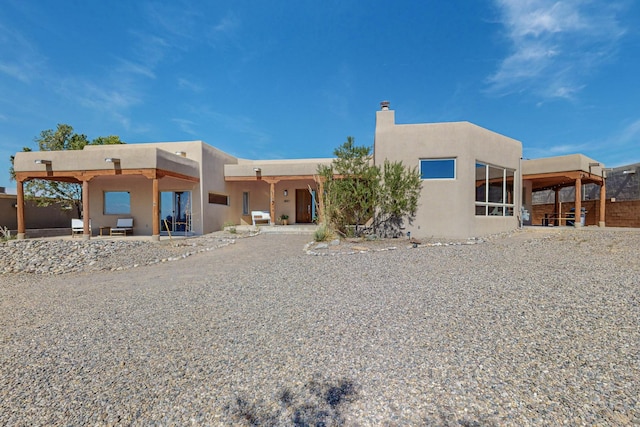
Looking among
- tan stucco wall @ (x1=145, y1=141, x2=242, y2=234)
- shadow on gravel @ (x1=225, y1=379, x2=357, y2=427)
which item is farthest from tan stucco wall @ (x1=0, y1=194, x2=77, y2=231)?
shadow on gravel @ (x1=225, y1=379, x2=357, y2=427)

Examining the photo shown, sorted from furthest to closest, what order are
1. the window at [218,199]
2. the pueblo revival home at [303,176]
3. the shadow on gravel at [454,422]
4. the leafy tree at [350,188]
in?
1. the window at [218,199]
2. the pueblo revival home at [303,176]
3. the leafy tree at [350,188]
4. the shadow on gravel at [454,422]

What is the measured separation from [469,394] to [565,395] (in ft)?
2.16

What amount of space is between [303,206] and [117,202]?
9659mm

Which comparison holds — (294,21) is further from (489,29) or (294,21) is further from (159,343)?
(159,343)

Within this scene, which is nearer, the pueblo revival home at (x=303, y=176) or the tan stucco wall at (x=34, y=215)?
the pueblo revival home at (x=303, y=176)

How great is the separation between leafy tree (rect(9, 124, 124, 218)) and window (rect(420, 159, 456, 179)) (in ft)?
64.2

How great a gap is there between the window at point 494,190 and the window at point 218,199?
480 inches

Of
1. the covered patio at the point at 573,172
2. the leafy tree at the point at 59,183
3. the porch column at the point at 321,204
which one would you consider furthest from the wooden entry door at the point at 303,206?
the leafy tree at the point at 59,183

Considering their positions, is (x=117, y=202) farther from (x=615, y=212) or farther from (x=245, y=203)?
(x=615, y=212)

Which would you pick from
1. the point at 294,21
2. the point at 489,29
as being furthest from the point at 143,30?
the point at 489,29

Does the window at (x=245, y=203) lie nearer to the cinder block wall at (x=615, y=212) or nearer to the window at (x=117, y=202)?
the window at (x=117, y=202)

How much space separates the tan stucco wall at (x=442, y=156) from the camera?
10.5 meters

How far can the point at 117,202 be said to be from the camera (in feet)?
47.3

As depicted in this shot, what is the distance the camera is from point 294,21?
1273 centimetres
